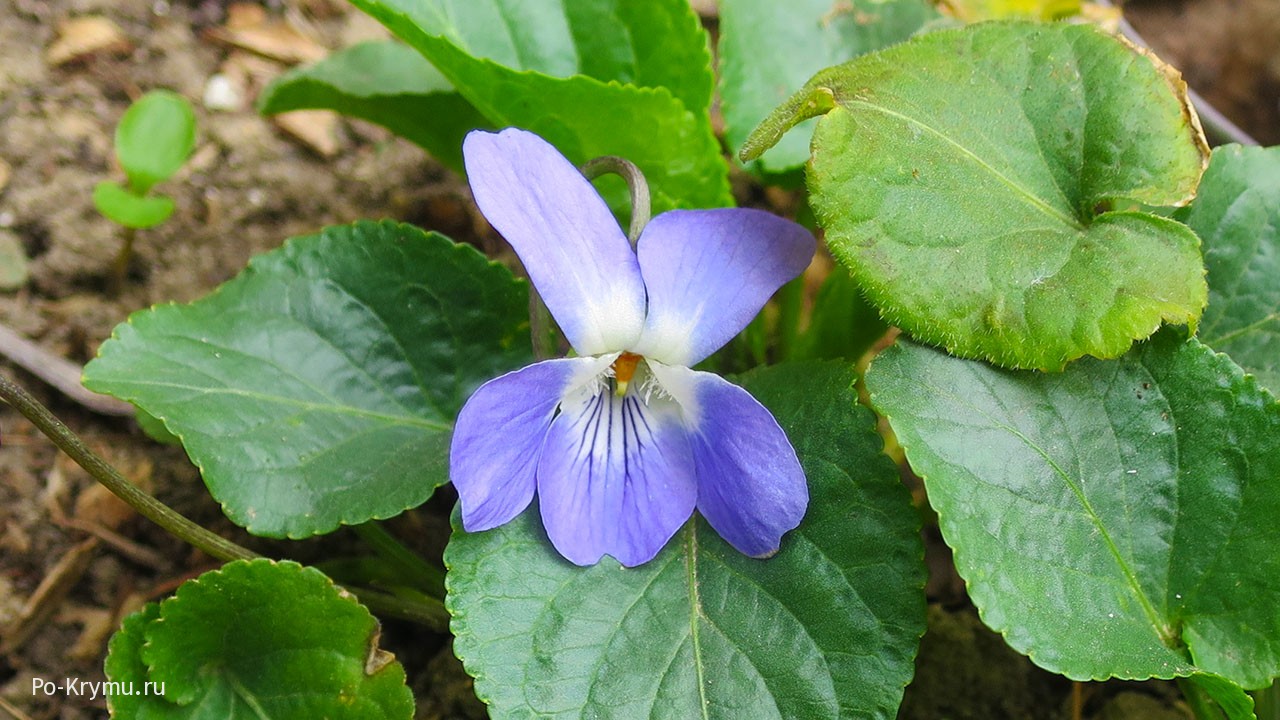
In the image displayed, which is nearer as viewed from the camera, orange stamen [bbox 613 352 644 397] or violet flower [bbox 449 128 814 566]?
violet flower [bbox 449 128 814 566]

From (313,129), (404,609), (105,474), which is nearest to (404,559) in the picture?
(404,609)

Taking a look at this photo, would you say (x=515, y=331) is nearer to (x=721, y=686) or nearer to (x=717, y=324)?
(x=717, y=324)

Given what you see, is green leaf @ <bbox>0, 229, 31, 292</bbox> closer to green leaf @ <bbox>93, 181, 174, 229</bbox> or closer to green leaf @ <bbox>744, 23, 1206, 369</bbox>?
green leaf @ <bbox>93, 181, 174, 229</bbox>

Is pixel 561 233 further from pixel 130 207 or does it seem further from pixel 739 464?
pixel 130 207

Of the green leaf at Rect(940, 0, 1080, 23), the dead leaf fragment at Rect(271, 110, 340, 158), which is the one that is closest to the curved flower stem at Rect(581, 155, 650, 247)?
the green leaf at Rect(940, 0, 1080, 23)

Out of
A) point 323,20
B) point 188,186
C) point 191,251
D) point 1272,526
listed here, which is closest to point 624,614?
point 1272,526

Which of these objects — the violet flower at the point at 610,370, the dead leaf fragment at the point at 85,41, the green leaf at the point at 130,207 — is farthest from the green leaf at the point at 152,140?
the violet flower at the point at 610,370
